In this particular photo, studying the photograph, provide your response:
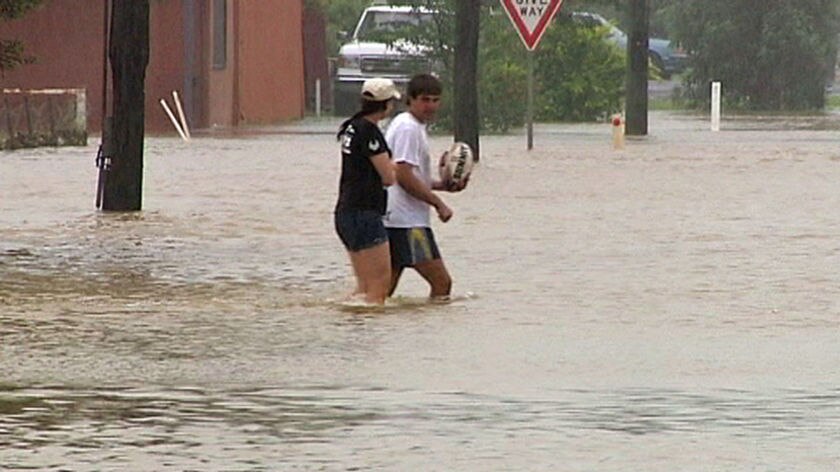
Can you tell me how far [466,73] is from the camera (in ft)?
106

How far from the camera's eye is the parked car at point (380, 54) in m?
44.9

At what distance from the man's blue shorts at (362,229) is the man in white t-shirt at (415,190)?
9.8 inches

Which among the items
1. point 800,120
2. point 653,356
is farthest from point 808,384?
point 800,120

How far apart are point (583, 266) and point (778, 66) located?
1640 inches

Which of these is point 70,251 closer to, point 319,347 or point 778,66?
point 319,347

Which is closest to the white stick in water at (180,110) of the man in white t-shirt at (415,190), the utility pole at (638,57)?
the utility pole at (638,57)

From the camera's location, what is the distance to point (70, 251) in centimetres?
1928

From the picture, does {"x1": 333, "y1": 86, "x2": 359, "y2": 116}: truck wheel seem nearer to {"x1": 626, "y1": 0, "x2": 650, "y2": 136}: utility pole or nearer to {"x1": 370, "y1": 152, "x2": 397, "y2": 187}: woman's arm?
{"x1": 626, "y1": 0, "x2": 650, "y2": 136}: utility pole

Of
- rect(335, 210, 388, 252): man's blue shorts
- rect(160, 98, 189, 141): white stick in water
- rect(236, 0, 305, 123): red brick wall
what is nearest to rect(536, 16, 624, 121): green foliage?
rect(236, 0, 305, 123): red brick wall

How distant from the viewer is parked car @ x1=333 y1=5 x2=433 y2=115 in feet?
147

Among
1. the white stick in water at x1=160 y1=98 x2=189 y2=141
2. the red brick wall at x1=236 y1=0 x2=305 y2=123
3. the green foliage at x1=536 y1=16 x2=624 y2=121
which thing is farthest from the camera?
the green foliage at x1=536 y1=16 x2=624 y2=121

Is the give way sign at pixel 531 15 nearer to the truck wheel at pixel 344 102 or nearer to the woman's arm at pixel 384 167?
the truck wheel at pixel 344 102

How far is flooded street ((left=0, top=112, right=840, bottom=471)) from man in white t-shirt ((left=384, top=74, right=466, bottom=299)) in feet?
1.13

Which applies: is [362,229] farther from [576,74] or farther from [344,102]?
[344,102]
